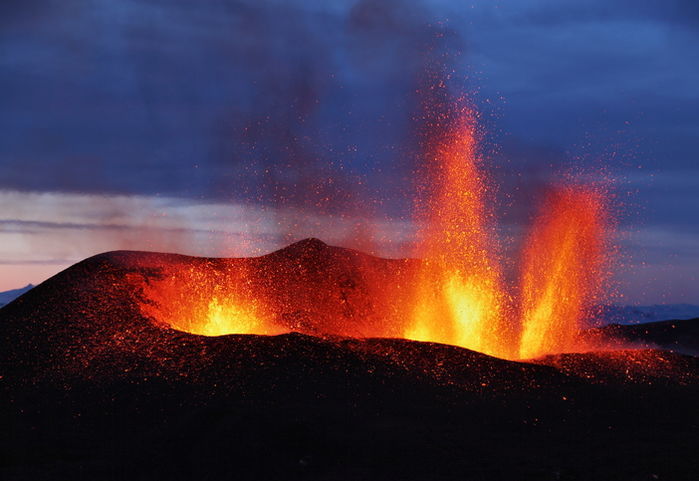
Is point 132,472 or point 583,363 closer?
point 132,472

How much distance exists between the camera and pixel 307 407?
1769 cm

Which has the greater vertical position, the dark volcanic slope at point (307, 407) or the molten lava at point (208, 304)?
the molten lava at point (208, 304)

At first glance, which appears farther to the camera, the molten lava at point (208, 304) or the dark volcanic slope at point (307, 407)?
the molten lava at point (208, 304)

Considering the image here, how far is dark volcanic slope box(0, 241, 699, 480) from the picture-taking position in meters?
15.5

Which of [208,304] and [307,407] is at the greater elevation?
[208,304]

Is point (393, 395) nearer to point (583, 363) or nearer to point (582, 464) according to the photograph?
point (582, 464)

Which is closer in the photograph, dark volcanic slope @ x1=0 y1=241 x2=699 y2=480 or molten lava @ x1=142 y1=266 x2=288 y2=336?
dark volcanic slope @ x1=0 y1=241 x2=699 y2=480

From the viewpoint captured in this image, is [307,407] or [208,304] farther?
[208,304]

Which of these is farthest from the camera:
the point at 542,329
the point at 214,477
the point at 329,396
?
the point at 542,329

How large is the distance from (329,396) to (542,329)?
17.4m

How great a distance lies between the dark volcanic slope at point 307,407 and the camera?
1548 centimetres

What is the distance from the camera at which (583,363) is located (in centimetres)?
2419

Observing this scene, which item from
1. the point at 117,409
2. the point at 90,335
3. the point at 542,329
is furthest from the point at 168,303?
the point at 542,329

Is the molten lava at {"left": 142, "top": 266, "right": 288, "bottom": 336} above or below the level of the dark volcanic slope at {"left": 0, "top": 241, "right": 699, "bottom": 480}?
above
